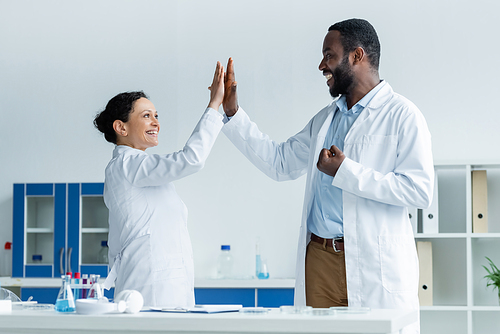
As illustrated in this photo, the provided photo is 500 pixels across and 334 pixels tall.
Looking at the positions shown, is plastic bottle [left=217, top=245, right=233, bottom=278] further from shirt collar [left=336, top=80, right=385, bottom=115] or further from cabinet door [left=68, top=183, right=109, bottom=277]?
shirt collar [left=336, top=80, right=385, bottom=115]

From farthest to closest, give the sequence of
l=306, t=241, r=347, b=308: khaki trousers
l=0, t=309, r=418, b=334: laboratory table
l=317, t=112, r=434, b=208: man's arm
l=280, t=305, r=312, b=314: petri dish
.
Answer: l=306, t=241, r=347, b=308: khaki trousers < l=317, t=112, r=434, b=208: man's arm < l=280, t=305, r=312, b=314: petri dish < l=0, t=309, r=418, b=334: laboratory table

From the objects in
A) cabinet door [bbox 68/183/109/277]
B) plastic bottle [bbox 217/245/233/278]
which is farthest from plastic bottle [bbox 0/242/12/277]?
plastic bottle [bbox 217/245/233/278]

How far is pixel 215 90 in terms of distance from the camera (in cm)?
223

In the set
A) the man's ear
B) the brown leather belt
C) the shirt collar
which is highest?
the man's ear

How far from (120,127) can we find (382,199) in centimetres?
106

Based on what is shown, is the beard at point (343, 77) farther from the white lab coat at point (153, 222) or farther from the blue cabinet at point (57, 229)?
the blue cabinet at point (57, 229)

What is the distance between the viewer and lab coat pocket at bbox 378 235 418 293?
6.14 ft

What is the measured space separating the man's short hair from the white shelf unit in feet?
4.93

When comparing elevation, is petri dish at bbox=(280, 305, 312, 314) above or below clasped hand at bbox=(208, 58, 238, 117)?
below

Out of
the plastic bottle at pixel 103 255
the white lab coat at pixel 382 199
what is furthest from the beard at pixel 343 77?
the plastic bottle at pixel 103 255

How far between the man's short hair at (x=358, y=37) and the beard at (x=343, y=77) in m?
0.05

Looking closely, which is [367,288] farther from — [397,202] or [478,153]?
[478,153]

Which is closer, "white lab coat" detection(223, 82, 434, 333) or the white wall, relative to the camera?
"white lab coat" detection(223, 82, 434, 333)

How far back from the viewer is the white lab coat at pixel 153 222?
6.58 feet
